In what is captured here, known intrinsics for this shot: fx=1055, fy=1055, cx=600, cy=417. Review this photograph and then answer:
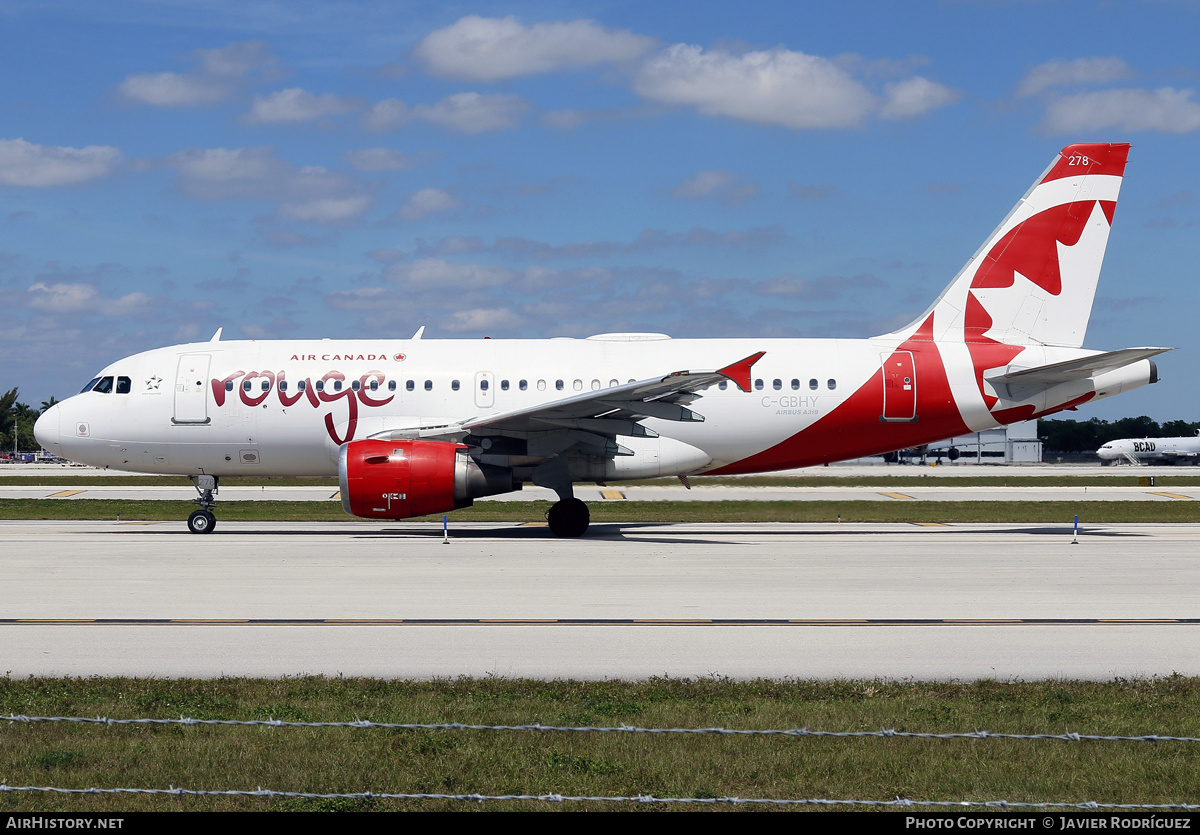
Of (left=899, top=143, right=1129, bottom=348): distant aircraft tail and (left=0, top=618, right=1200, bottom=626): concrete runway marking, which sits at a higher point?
(left=899, top=143, right=1129, bottom=348): distant aircraft tail

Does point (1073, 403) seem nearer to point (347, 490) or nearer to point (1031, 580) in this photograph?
point (1031, 580)

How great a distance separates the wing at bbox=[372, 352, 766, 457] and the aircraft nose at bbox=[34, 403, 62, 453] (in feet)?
27.7

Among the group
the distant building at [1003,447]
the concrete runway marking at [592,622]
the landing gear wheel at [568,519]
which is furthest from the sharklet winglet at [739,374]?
the distant building at [1003,447]

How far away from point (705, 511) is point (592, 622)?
2014cm

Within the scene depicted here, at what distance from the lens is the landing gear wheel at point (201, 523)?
24281 mm

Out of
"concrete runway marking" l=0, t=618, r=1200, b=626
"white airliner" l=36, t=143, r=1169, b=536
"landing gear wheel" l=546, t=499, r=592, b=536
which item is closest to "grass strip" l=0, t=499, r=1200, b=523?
"white airliner" l=36, t=143, r=1169, b=536

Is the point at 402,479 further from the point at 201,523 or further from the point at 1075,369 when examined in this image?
the point at 1075,369

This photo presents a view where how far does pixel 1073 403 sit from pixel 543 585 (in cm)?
1540

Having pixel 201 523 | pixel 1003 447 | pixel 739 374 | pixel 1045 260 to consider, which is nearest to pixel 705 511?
pixel 739 374

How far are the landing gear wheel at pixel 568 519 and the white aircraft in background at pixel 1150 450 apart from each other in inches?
3965

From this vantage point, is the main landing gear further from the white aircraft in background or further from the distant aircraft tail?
the white aircraft in background

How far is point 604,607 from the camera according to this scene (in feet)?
43.2

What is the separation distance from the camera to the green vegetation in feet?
20.4
